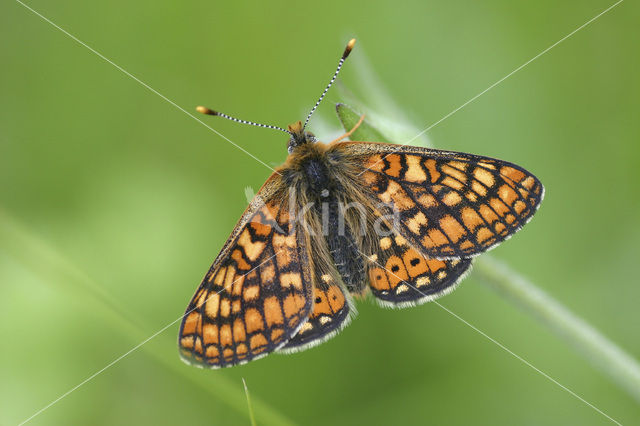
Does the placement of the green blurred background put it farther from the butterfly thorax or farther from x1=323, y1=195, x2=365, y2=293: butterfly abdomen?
x1=323, y1=195, x2=365, y2=293: butterfly abdomen

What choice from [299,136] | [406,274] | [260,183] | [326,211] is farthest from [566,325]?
[260,183]

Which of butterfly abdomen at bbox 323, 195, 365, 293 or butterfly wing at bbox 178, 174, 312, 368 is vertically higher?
butterfly abdomen at bbox 323, 195, 365, 293

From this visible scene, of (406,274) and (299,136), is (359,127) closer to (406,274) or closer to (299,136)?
(299,136)

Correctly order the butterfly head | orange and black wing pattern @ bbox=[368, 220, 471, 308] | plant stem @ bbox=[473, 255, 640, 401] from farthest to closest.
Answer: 1. the butterfly head
2. orange and black wing pattern @ bbox=[368, 220, 471, 308]
3. plant stem @ bbox=[473, 255, 640, 401]

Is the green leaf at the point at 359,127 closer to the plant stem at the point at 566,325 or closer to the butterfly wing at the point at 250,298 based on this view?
the butterfly wing at the point at 250,298

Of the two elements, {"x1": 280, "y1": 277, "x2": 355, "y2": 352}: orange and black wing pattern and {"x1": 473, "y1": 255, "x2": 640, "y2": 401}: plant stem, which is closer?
{"x1": 473, "y1": 255, "x2": 640, "y2": 401}: plant stem

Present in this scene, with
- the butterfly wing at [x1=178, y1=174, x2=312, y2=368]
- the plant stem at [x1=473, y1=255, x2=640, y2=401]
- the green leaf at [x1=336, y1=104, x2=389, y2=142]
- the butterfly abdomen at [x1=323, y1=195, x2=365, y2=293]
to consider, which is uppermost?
the green leaf at [x1=336, y1=104, x2=389, y2=142]

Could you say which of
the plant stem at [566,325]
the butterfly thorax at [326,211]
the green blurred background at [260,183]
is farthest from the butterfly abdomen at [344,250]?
the green blurred background at [260,183]

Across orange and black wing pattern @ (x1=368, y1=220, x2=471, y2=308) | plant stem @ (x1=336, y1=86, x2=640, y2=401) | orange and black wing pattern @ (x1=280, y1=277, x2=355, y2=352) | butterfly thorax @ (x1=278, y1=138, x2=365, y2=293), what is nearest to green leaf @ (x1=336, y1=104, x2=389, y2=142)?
plant stem @ (x1=336, y1=86, x2=640, y2=401)

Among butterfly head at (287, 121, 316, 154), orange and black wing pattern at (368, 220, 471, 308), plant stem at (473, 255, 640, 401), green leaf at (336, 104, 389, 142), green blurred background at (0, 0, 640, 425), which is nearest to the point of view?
plant stem at (473, 255, 640, 401)
